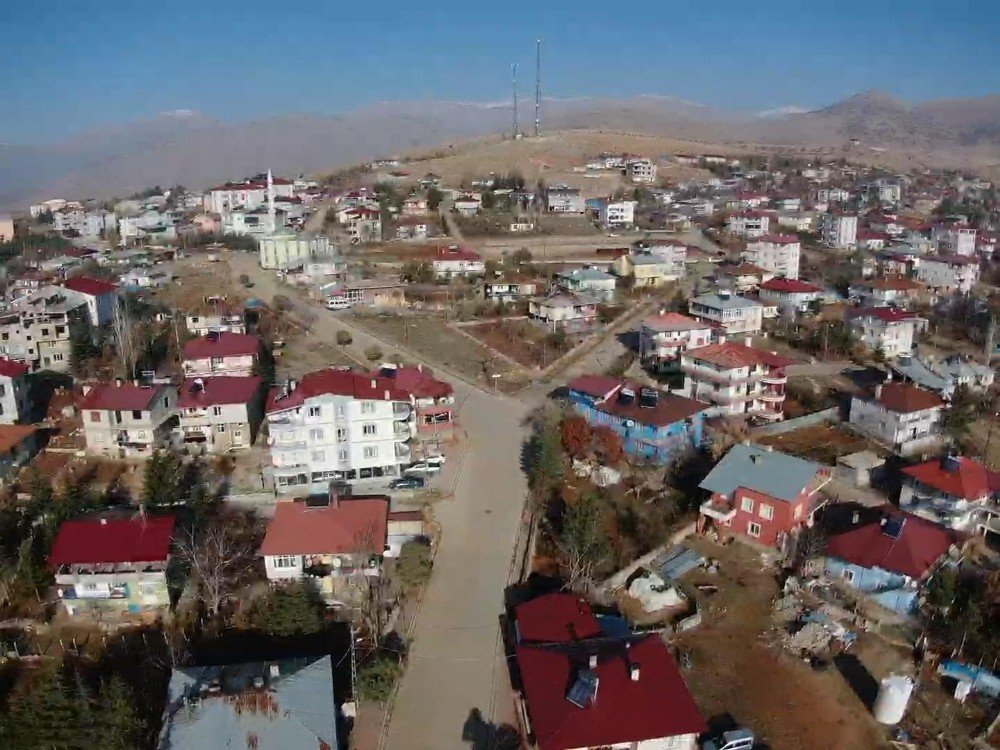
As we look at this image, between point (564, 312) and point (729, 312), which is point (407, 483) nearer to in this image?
point (564, 312)

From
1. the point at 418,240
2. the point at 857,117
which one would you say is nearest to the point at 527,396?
the point at 418,240

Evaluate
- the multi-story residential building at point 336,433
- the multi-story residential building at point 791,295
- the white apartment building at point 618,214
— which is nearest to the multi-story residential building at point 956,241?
the multi-story residential building at point 791,295

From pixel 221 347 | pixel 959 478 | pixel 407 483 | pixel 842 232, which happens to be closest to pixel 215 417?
pixel 221 347

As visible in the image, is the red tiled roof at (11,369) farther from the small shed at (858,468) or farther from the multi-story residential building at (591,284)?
the small shed at (858,468)

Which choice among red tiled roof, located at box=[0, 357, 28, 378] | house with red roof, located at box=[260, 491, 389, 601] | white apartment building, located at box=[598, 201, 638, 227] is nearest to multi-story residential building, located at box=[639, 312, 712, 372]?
house with red roof, located at box=[260, 491, 389, 601]

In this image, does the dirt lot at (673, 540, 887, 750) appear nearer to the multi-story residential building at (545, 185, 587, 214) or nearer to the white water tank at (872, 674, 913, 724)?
the white water tank at (872, 674, 913, 724)

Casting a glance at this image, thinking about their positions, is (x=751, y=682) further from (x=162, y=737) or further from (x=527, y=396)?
(x=527, y=396)
